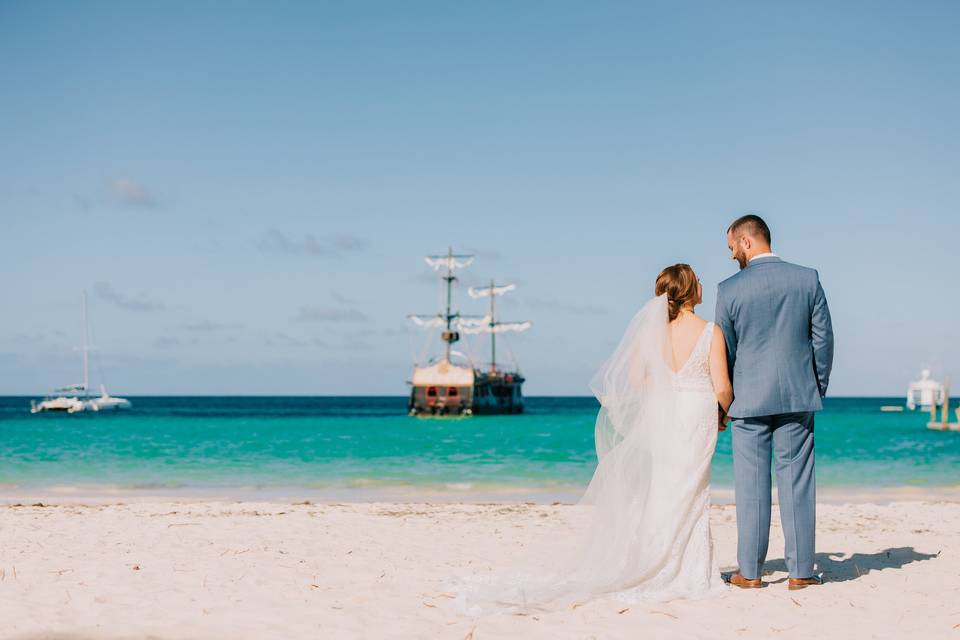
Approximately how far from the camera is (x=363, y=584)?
5.92m

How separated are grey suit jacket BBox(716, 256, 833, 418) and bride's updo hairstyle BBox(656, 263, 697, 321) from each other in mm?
300

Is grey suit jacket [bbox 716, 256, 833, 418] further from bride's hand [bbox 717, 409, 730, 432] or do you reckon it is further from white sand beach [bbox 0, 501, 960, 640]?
white sand beach [bbox 0, 501, 960, 640]

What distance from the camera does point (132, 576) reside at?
239 inches

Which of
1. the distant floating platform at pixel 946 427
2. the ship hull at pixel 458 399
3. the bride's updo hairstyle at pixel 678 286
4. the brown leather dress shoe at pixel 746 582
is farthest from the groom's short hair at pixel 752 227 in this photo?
the ship hull at pixel 458 399

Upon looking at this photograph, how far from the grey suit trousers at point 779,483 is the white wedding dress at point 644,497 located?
0.92 ft

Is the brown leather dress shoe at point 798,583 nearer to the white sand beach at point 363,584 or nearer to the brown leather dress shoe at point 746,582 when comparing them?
the white sand beach at point 363,584

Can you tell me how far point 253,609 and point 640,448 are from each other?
2615 millimetres

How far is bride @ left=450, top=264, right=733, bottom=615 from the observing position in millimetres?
5266

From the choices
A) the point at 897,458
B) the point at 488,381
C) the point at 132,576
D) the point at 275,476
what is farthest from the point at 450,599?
the point at 488,381

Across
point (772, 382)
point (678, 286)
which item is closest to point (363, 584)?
point (678, 286)

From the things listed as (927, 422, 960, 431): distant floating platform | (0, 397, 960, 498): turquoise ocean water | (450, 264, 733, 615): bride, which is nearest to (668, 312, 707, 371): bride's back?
(450, 264, 733, 615): bride

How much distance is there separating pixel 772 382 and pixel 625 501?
1.20 meters

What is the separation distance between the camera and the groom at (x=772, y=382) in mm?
5289

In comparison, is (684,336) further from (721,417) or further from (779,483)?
(779,483)
